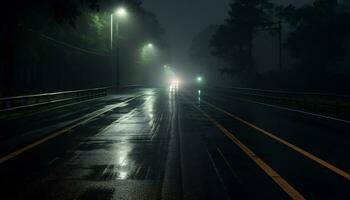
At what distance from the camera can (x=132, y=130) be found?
14.0 m

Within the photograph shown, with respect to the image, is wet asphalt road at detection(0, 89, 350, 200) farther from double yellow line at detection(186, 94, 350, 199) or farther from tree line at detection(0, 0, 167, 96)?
tree line at detection(0, 0, 167, 96)

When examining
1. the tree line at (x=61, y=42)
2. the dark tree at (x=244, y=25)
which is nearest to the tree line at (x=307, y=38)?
the dark tree at (x=244, y=25)

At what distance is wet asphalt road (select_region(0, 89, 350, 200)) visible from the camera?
6.21m

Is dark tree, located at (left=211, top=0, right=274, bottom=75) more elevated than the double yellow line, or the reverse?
dark tree, located at (left=211, top=0, right=274, bottom=75)

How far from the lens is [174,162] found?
8461 millimetres

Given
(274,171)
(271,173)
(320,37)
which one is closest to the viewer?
(271,173)

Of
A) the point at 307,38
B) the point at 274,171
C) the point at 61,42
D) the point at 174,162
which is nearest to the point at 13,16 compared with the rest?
the point at 61,42

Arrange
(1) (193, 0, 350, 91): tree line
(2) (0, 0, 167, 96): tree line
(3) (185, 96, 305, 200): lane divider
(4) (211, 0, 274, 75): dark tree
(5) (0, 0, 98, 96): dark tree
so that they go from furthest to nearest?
(4) (211, 0, 274, 75): dark tree < (1) (193, 0, 350, 91): tree line < (2) (0, 0, 167, 96): tree line < (5) (0, 0, 98, 96): dark tree < (3) (185, 96, 305, 200): lane divider

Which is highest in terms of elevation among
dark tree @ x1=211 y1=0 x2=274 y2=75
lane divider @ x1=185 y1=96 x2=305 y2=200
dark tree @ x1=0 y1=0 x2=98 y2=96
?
dark tree @ x1=211 y1=0 x2=274 y2=75

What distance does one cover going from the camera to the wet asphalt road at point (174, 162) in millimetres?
6212

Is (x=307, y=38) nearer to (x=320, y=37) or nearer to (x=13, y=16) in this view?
(x=320, y=37)

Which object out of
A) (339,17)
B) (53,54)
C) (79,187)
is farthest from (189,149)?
(339,17)

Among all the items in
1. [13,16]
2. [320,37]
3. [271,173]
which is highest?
[320,37]

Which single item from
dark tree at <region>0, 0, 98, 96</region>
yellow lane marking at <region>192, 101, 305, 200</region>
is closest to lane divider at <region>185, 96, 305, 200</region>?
yellow lane marking at <region>192, 101, 305, 200</region>
